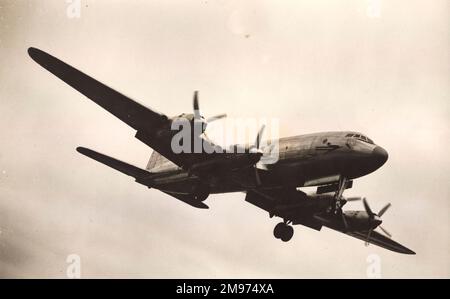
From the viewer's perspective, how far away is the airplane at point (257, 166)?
1906 cm

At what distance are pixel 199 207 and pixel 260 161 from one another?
4.46 metres

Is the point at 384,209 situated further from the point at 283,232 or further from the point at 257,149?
the point at 257,149

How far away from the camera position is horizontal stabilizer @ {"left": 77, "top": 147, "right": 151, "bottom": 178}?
21.9 meters

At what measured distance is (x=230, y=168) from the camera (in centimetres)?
2012

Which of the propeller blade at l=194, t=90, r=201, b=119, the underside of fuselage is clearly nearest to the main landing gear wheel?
the underside of fuselage

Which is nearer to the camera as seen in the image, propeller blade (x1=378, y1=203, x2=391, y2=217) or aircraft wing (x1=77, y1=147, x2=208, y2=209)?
aircraft wing (x1=77, y1=147, x2=208, y2=209)

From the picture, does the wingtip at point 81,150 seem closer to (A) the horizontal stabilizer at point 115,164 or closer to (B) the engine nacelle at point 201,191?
(A) the horizontal stabilizer at point 115,164

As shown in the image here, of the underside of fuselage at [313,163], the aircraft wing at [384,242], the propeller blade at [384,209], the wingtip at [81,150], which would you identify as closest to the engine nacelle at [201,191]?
the underside of fuselage at [313,163]

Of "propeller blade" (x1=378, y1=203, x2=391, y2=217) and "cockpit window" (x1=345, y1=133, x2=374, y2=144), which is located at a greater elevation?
"cockpit window" (x1=345, y1=133, x2=374, y2=144)

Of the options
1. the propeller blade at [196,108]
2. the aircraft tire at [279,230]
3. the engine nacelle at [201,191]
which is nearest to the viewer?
the propeller blade at [196,108]

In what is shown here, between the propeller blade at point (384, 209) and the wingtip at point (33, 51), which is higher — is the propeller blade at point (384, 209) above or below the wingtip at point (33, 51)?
below

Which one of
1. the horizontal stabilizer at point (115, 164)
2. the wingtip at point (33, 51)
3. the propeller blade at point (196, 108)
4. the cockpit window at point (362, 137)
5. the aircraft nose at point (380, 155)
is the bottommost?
the aircraft nose at point (380, 155)

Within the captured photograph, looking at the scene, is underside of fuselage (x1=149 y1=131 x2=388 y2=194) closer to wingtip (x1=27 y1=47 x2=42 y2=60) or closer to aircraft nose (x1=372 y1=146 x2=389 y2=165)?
aircraft nose (x1=372 y1=146 x2=389 y2=165)
